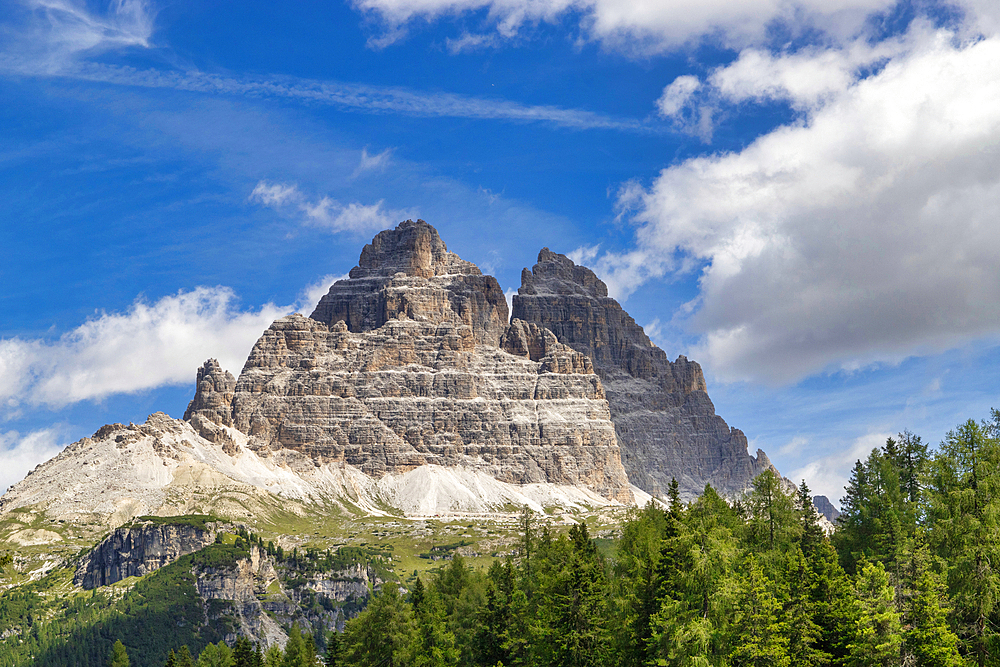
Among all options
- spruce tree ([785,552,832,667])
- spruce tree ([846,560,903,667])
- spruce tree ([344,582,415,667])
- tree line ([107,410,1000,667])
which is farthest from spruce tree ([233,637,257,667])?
spruce tree ([846,560,903,667])

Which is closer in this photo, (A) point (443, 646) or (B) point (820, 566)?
(B) point (820, 566)

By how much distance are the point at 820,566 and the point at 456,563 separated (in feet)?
233

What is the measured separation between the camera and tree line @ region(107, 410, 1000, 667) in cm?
8200

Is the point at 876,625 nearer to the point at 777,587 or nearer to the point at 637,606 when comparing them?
the point at 777,587

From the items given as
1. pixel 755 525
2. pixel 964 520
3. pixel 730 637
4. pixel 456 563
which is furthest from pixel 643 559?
pixel 456 563

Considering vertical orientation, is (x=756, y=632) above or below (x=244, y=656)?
below

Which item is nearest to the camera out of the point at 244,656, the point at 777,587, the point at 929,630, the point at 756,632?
the point at 929,630

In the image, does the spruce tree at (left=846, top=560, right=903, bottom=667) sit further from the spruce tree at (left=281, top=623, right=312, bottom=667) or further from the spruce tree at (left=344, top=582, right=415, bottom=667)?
the spruce tree at (left=281, top=623, right=312, bottom=667)

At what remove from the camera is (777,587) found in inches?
3489

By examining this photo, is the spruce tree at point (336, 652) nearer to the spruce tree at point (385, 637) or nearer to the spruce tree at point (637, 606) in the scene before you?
the spruce tree at point (385, 637)

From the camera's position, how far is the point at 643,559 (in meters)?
102

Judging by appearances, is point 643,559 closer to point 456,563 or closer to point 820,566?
point 820,566

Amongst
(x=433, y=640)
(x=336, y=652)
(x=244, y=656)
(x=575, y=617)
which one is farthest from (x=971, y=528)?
(x=244, y=656)

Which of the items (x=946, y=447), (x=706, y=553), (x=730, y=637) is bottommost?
(x=730, y=637)
